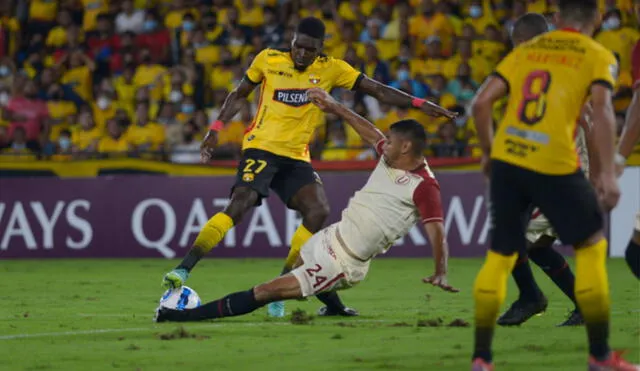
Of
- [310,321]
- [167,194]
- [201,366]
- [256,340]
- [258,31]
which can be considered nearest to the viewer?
[201,366]

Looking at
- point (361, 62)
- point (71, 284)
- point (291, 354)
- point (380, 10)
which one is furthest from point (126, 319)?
point (380, 10)

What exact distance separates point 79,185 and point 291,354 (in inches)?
438

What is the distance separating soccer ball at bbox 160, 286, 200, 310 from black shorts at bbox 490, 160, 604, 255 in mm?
3548

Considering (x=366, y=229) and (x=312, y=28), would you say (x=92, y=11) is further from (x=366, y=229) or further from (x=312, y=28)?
(x=366, y=229)

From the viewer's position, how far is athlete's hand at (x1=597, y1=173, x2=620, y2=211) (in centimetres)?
650

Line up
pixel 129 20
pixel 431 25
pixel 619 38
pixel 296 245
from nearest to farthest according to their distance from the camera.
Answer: pixel 296 245 → pixel 619 38 → pixel 431 25 → pixel 129 20

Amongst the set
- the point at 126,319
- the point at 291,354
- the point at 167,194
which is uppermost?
the point at 291,354

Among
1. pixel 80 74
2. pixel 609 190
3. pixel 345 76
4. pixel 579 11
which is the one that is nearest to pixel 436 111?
pixel 345 76

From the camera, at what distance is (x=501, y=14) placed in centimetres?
2164

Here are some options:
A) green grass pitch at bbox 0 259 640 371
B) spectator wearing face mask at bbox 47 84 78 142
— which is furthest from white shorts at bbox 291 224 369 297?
spectator wearing face mask at bbox 47 84 78 142

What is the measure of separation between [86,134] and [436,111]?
12.0 meters

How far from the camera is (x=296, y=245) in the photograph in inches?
422

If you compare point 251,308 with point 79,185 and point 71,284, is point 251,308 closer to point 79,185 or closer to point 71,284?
point 71,284

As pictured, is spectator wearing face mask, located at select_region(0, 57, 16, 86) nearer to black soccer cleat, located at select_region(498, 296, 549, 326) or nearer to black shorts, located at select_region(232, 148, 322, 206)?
black shorts, located at select_region(232, 148, 322, 206)
